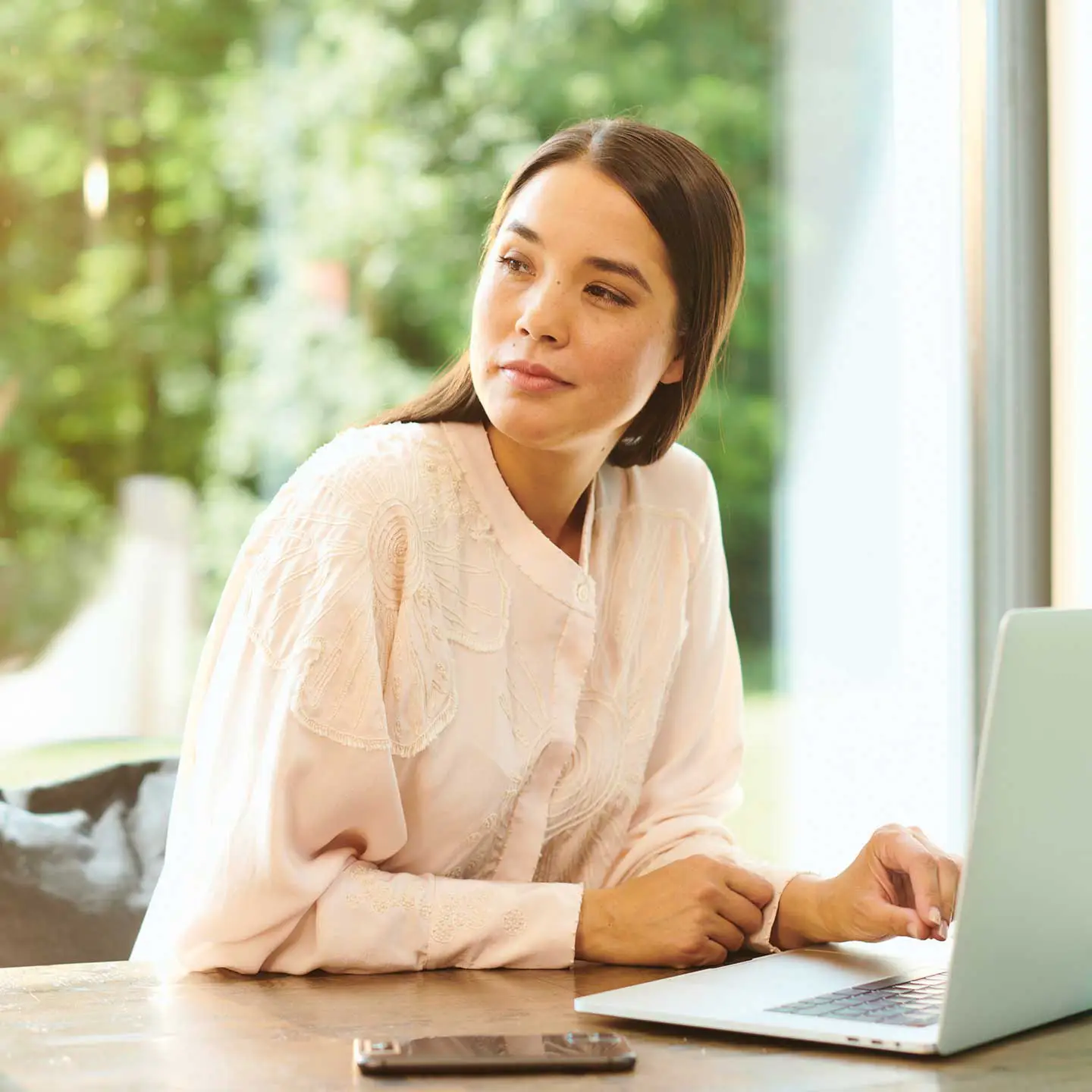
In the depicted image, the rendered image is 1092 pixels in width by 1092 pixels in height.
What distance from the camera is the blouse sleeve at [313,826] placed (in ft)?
4.29

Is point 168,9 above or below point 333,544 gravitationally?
above

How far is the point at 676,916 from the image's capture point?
133cm

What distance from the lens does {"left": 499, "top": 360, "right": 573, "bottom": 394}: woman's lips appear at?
5.03ft

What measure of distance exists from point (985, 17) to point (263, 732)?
223 centimetres

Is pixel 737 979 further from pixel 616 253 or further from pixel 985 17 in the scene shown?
pixel 985 17

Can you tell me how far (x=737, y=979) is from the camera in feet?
3.93

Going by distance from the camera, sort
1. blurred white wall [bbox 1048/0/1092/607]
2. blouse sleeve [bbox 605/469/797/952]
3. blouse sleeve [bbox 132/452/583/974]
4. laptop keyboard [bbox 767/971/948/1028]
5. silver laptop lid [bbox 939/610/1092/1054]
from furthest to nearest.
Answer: blurred white wall [bbox 1048/0/1092/607]
blouse sleeve [bbox 605/469/797/952]
blouse sleeve [bbox 132/452/583/974]
laptop keyboard [bbox 767/971/948/1028]
silver laptop lid [bbox 939/610/1092/1054]

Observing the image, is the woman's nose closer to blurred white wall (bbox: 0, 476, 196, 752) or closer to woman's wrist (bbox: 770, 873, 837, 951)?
woman's wrist (bbox: 770, 873, 837, 951)

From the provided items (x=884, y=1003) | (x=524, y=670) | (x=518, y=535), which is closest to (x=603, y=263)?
(x=518, y=535)

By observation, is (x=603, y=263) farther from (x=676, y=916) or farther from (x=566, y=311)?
(x=676, y=916)

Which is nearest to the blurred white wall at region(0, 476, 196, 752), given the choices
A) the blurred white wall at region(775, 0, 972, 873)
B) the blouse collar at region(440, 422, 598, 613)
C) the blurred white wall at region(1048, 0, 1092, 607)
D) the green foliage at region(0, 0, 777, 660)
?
the green foliage at region(0, 0, 777, 660)

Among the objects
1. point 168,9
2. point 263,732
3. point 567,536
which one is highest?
point 168,9

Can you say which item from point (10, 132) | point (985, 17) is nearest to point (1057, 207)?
point (985, 17)

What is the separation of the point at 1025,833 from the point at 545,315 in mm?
751
